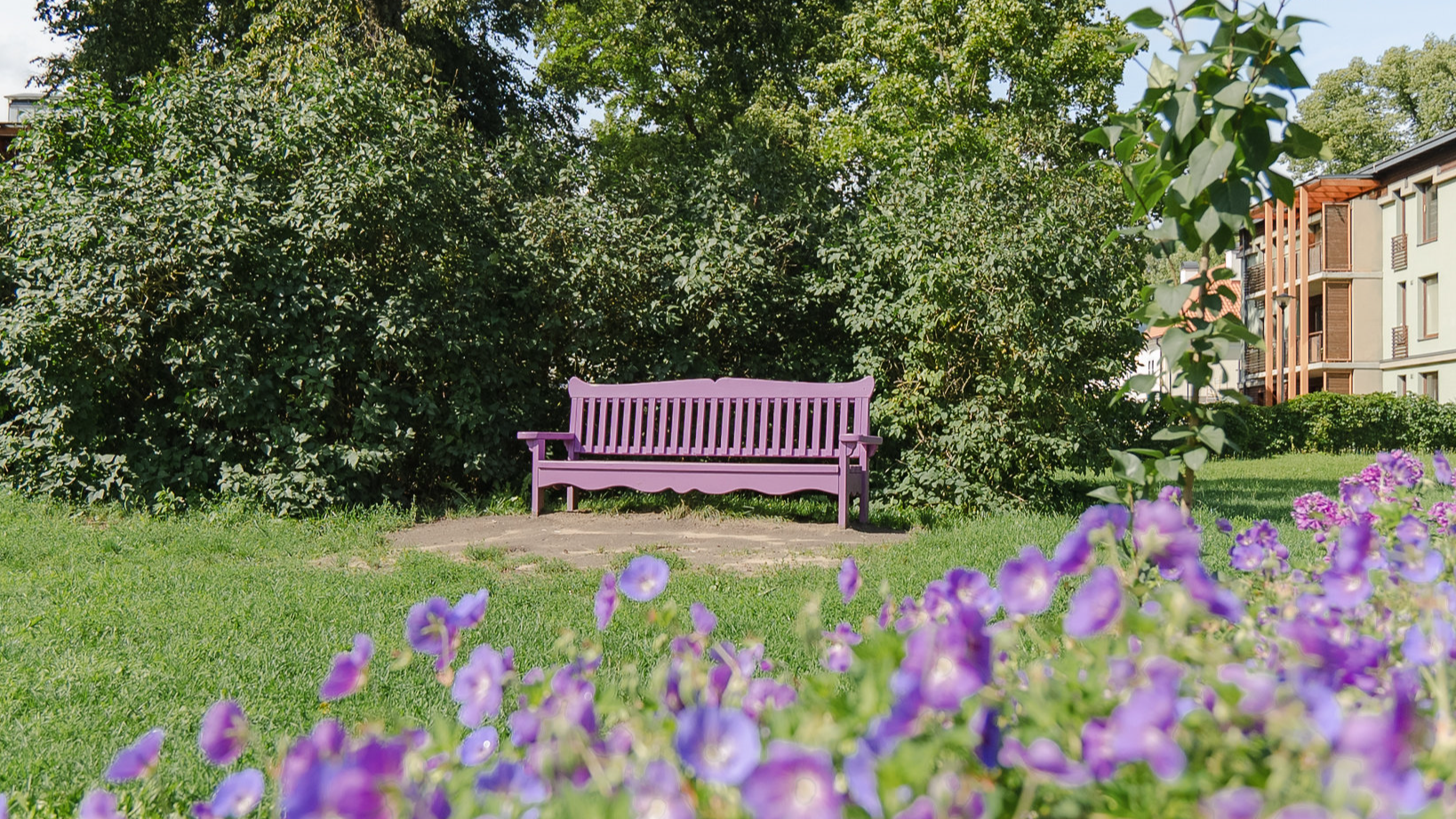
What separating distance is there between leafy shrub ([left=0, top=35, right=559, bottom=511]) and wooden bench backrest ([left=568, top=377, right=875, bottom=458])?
0.82 meters

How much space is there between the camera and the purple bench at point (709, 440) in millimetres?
7043

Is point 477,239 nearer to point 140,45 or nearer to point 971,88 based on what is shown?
point 140,45

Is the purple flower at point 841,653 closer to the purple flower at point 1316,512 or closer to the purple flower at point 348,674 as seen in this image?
the purple flower at point 348,674

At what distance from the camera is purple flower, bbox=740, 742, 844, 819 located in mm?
744

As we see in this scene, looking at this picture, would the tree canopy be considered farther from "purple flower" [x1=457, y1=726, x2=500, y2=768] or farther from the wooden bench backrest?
"purple flower" [x1=457, y1=726, x2=500, y2=768]

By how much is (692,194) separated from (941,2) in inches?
506

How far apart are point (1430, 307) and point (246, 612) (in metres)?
29.3

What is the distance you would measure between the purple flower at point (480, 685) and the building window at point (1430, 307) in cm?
2984

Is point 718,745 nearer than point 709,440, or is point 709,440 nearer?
point 718,745

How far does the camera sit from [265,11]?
1667cm

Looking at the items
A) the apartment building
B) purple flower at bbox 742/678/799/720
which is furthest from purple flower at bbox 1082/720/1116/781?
the apartment building

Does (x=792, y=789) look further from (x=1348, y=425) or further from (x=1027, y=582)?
(x=1348, y=425)

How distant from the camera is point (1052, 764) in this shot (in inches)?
34.7

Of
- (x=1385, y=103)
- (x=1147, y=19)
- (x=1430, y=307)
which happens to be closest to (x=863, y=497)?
(x=1147, y=19)
